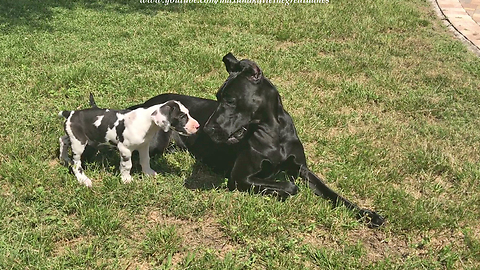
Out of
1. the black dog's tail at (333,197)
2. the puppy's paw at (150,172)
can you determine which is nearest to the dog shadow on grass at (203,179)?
the puppy's paw at (150,172)

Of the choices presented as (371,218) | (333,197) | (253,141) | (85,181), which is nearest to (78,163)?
(85,181)

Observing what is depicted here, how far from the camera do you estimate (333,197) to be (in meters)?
4.18

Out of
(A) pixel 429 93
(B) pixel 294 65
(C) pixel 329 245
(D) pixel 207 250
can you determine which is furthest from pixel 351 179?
(B) pixel 294 65

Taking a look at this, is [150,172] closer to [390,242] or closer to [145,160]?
[145,160]

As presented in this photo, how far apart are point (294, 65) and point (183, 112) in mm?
3849

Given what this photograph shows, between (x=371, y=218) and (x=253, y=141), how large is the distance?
1252 mm

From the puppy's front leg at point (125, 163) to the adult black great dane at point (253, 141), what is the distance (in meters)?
0.55

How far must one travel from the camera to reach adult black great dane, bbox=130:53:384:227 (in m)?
3.88

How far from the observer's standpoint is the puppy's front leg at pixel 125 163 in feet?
13.7

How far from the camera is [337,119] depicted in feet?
19.3

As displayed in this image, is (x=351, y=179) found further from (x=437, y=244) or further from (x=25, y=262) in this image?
(x=25, y=262)

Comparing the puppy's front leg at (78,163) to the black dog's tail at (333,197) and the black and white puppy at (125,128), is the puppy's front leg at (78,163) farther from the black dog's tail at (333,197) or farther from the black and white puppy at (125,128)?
the black dog's tail at (333,197)

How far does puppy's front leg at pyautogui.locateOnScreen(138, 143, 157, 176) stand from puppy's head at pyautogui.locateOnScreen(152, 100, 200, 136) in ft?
1.42

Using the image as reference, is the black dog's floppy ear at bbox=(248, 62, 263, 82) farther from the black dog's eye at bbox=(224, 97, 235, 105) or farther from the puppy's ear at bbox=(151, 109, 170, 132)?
the puppy's ear at bbox=(151, 109, 170, 132)
